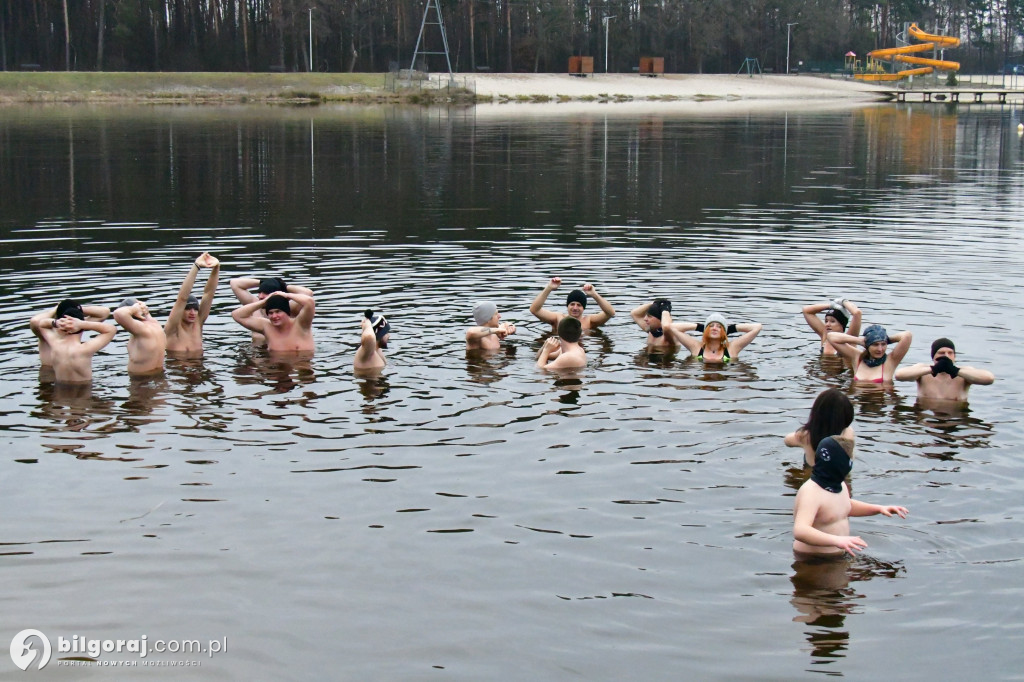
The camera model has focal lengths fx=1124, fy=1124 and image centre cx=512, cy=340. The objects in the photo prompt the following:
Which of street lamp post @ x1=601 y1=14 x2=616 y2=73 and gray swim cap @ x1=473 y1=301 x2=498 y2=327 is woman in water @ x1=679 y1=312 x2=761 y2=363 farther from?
street lamp post @ x1=601 y1=14 x2=616 y2=73

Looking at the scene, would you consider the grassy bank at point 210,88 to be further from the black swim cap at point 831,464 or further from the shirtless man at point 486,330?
the black swim cap at point 831,464

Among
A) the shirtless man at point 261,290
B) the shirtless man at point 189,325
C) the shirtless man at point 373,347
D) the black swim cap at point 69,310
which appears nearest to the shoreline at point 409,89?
the shirtless man at point 261,290

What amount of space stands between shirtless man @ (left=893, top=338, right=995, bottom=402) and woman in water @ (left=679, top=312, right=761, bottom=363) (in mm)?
2286

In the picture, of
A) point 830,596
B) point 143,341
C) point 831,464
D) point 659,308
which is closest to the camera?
point 830,596

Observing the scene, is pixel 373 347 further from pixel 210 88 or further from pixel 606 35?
pixel 606 35

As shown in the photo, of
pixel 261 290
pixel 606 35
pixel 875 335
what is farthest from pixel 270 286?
pixel 606 35

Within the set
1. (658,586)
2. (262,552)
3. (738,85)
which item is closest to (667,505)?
(658,586)

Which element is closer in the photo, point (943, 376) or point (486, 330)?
point (943, 376)

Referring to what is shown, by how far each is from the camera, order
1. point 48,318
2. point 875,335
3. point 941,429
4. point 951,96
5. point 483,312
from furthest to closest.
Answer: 1. point 951,96
2. point 483,312
3. point 48,318
4. point 875,335
5. point 941,429

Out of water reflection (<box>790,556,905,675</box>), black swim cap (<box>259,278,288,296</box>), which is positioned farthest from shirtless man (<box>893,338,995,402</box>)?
black swim cap (<box>259,278,288,296</box>)

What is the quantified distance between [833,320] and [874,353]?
4.09 ft

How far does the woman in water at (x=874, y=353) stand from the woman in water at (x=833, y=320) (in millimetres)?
476

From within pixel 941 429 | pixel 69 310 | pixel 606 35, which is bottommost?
pixel 941 429

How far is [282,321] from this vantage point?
50.1 feet
